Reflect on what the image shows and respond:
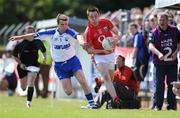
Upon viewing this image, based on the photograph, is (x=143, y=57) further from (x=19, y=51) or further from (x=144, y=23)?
(x=19, y=51)

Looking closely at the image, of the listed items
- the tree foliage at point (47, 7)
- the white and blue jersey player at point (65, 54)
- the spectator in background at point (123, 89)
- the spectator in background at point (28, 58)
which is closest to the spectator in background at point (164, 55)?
the spectator in background at point (123, 89)

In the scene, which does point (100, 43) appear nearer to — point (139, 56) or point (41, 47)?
point (41, 47)

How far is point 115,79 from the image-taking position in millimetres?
18688

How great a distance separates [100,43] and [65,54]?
0.91 m

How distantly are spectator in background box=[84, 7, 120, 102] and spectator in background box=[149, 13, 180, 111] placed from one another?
104 centimetres

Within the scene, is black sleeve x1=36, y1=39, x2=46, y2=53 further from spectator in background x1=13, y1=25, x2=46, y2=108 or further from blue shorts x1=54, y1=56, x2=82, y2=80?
blue shorts x1=54, y1=56, x2=82, y2=80

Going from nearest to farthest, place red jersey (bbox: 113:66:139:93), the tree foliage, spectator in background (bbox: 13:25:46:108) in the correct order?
red jersey (bbox: 113:66:139:93) → spectator in background (bbox: 13:25:46:108) → the tree foliage

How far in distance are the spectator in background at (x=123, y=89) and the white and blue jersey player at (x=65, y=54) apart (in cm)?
103

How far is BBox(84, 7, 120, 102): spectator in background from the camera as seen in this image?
17094 mm

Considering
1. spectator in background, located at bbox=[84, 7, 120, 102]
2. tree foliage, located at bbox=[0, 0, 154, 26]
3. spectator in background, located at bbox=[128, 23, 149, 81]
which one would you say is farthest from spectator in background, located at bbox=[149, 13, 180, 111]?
tree foliage, located at bbox=[0, 0, 154, 26]

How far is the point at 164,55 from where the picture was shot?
1752 centimetres

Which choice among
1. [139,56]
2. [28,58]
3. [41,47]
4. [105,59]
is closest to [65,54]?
[105,59]

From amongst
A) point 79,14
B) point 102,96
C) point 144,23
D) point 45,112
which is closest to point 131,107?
point 102,96

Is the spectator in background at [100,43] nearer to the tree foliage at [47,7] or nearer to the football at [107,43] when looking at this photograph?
the football at [107,43]
